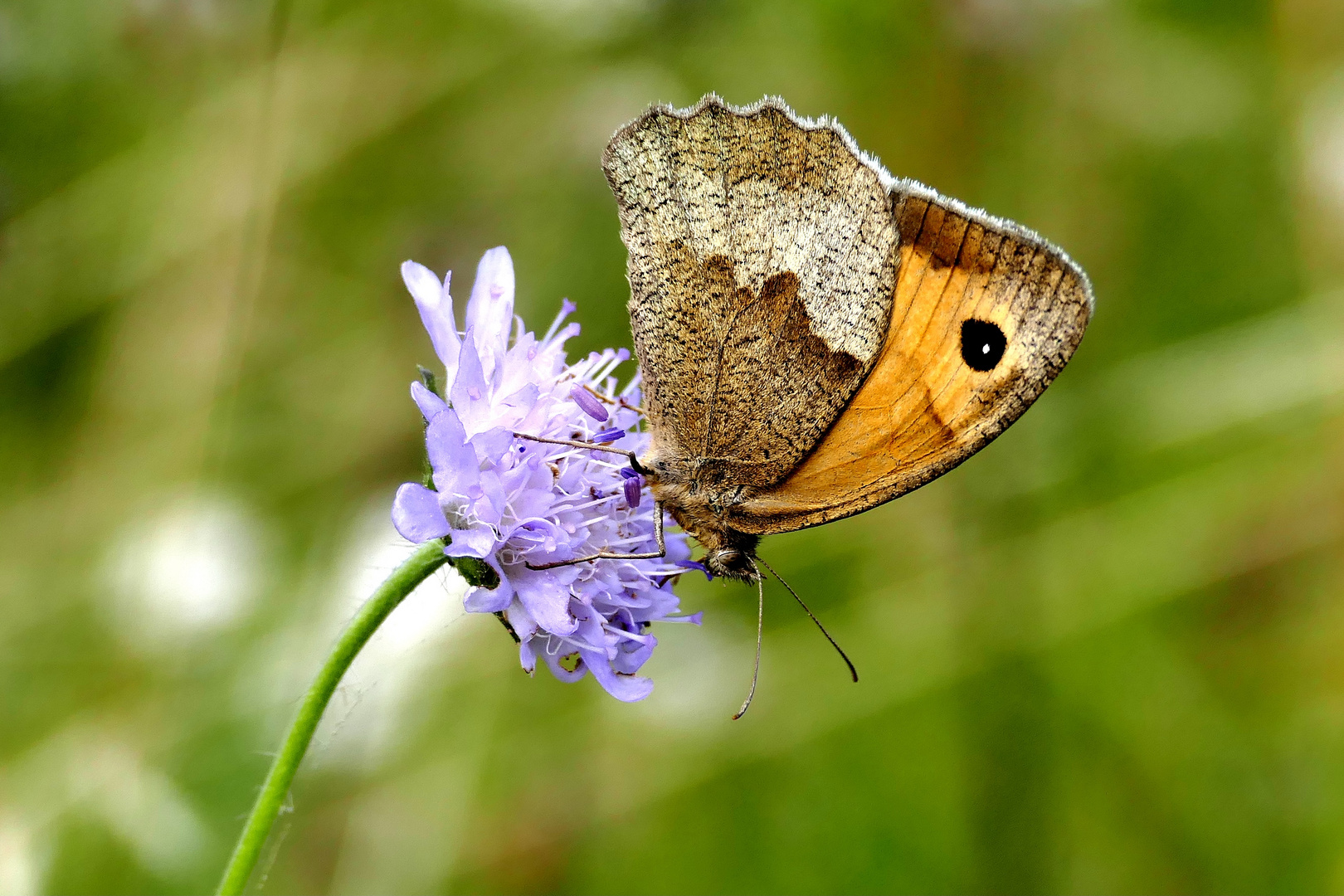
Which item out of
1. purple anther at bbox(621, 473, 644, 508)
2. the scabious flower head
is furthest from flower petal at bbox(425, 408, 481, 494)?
purple anther at bbox(621, 473, 644, 508)

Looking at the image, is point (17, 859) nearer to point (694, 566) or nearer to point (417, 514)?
point (417, 514)

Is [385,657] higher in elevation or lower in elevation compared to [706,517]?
lower

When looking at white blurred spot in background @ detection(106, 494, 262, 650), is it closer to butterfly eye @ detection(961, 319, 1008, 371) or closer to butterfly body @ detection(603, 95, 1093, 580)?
butterfly body @ detection(603, 95, 1093, 580)

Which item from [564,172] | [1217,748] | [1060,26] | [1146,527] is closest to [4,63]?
[564,172]

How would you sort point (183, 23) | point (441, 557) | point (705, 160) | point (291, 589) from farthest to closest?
point (183, 23) < point (291, 589) < point (705, 160) < point (441, 557)

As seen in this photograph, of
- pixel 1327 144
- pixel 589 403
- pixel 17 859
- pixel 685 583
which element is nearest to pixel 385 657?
pixel 17 859

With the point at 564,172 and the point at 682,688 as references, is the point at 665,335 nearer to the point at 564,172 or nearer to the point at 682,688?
the point at 682,688
